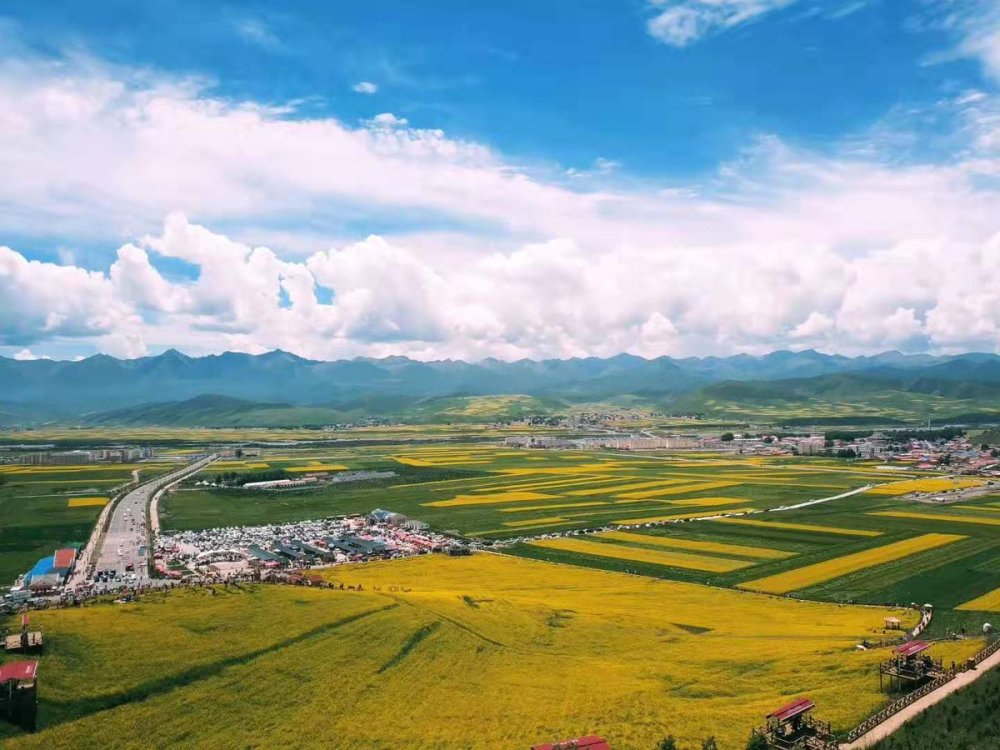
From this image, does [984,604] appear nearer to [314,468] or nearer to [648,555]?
[648,555]

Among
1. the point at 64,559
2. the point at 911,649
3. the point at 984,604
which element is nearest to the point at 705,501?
the point at 984,604

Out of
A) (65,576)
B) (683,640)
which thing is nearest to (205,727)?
(683,640)

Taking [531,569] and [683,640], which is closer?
[683,640]

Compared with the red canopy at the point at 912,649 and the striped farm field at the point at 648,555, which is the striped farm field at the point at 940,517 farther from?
the red canopy at the point at 912,649

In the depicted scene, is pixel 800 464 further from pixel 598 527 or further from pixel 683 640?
pixel 683 640

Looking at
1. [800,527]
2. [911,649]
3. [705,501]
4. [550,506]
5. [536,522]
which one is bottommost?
[550,506]

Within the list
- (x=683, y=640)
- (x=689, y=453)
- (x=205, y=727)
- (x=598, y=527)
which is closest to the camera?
(x=205, y=727)

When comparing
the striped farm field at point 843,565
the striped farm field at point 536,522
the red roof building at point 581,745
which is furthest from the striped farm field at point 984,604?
the striped farm field at point 536,522
